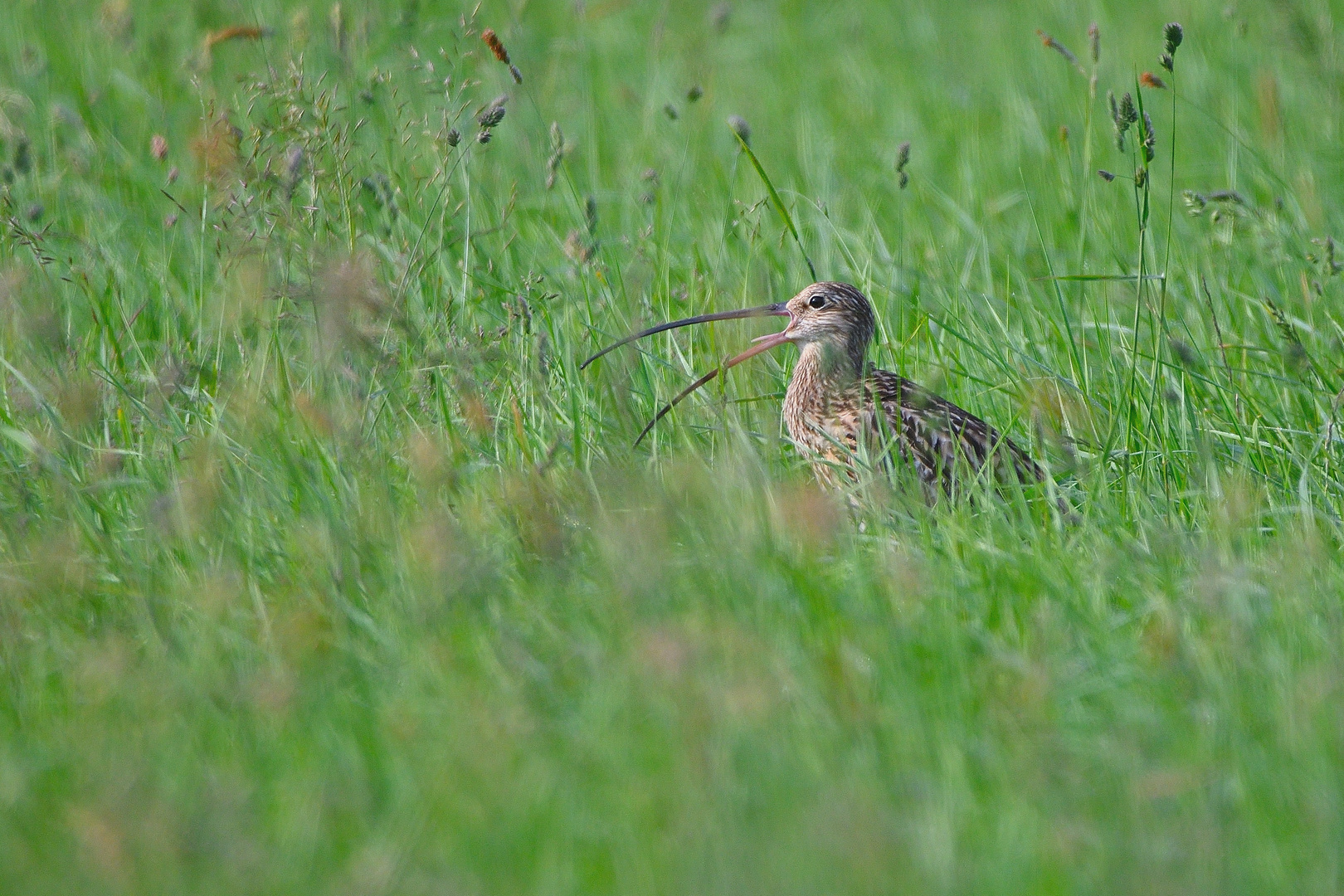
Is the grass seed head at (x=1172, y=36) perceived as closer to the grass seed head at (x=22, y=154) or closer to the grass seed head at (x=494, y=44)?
the grass seed head at (x=494, y=44)

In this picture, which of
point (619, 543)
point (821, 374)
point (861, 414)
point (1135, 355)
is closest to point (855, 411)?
point (861, 414)

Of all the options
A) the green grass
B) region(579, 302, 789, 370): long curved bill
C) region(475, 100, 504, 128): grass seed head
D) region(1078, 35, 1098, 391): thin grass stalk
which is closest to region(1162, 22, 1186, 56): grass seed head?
the green grass

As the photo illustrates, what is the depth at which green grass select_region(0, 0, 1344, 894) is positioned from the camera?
2.68 meters

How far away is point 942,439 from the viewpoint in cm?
455

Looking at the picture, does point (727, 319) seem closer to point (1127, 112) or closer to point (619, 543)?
point (1127, 112)

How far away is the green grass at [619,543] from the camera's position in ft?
8.80

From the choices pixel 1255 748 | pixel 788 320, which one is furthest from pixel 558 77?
pixel 1255 748

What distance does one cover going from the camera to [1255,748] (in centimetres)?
285

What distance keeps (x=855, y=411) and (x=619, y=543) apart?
188cm

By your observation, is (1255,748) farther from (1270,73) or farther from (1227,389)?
(1270,73)

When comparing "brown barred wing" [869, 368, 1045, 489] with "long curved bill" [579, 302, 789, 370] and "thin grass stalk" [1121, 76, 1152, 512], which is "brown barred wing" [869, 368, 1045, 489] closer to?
"thin grass stalk" [1121, 76, 1152, 512]

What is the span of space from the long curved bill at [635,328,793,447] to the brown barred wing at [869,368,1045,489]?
40 centimetres

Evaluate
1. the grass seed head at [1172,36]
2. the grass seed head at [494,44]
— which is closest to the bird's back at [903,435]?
the grass seed head at [1172,36]

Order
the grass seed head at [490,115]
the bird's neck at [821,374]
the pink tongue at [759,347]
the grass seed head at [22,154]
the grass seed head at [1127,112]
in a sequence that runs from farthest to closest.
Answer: the bird's neck at [821,374], the pink tongue at [759,347], the grass seed head at [22,154], the grass seed head at [490,115], the grass seed head at [1127,112]
